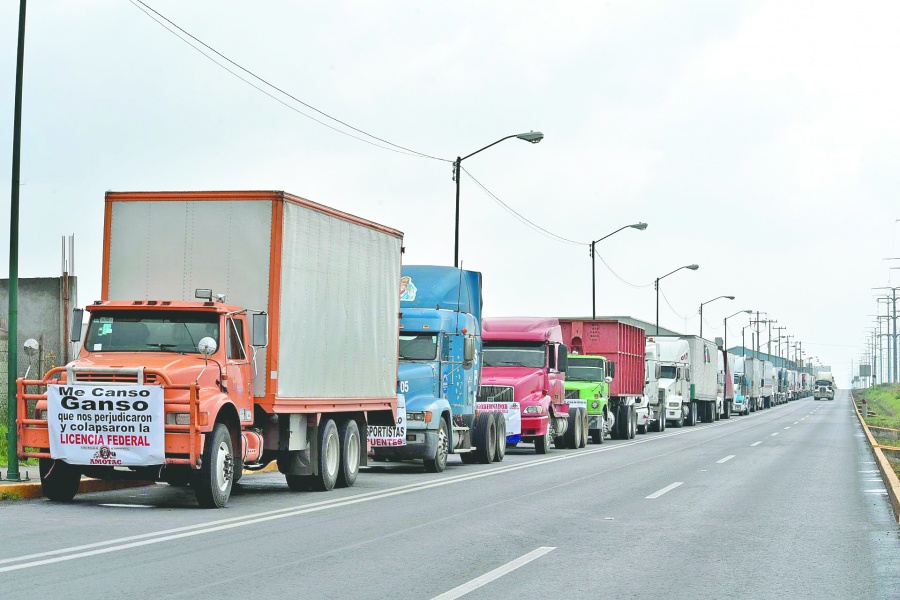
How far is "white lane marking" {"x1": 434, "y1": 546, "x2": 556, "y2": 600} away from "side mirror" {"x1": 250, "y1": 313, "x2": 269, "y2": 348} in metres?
5.15

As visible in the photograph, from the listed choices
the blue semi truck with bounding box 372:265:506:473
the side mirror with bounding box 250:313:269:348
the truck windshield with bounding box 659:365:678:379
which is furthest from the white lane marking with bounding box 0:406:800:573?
the truck windshield with bounding box 659:365:678:379

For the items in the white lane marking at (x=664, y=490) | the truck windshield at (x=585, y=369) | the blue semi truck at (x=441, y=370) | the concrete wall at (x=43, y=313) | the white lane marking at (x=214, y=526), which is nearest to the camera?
the white lane marking at (x=214, y=526)

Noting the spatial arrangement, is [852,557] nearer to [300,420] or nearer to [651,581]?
[651,581]

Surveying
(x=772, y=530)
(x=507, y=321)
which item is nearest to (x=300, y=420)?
(x=772, y=530)

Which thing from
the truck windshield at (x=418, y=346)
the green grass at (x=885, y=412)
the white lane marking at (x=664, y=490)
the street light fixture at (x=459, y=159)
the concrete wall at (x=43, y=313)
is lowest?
the green grass at (x=885, y=412)

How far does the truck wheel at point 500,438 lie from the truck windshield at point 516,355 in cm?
327

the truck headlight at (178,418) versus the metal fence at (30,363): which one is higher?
the metal fence at (30,363)

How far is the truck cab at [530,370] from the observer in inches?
1101

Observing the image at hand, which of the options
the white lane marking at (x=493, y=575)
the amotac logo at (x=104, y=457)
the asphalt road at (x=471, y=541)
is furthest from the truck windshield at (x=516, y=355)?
the white lane marking at (x=493, y=575)

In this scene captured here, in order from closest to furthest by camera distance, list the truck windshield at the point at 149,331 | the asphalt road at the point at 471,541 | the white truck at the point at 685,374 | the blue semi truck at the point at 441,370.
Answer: the asphalt road at the point at 471,541 → the truck windshield at the point at 149,331 → the blue semi truck at the point at 441,370 → the white truck at the point at 685,374

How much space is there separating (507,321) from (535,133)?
17.2ft

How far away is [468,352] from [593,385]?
1258cm

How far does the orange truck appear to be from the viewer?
13750mm

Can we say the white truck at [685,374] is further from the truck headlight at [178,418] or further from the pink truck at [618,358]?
the truck headlight at [178,418]
